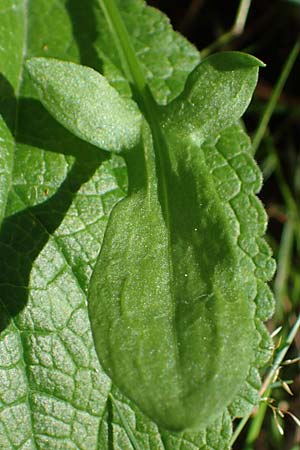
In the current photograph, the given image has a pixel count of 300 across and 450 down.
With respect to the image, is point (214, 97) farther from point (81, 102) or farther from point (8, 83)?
point (8, 83)

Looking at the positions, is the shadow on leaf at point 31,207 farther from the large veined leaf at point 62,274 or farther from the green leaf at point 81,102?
the green leaf at point 81,102

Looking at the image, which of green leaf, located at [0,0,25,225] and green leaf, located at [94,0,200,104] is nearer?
green leaf, located at [0,0,25,225]

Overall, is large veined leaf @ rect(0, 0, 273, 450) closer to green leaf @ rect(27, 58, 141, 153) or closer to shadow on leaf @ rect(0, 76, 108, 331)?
shadow on leaf @ rect(0, 76, 108, 331)

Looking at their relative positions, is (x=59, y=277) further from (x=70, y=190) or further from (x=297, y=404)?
(x=297, y=404)

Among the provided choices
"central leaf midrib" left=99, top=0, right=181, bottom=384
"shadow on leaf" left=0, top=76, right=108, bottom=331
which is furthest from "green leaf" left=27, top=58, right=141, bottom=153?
"shadow on leaf" left=0, top=76, right=108, bottom=331

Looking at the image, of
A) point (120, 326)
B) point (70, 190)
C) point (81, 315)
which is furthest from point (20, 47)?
point (120, 326)

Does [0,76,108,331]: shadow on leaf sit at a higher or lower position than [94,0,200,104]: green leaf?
lower

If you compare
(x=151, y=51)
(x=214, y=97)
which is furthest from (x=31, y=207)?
(x=151, y=51)

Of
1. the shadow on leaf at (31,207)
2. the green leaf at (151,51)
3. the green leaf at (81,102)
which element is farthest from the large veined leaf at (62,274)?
the green leaf at (81,102)
